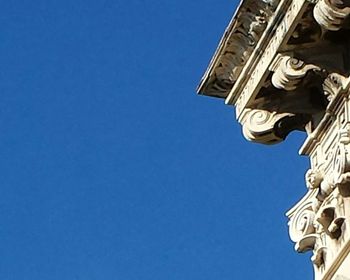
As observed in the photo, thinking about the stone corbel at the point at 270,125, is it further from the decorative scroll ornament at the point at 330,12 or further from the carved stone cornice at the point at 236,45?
the decorative scroll ornament at the point at 330,12

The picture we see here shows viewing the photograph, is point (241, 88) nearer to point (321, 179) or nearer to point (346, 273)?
point (321, 179)

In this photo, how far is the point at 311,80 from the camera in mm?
11508

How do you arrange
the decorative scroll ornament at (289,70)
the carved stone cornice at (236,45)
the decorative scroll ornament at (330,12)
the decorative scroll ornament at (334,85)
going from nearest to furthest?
the decorative scroll ornament at (330,12) < the decorative scroll ornament at (334,85) < the decorative scroll ornament at (289,70) < the carved stone cornice at (236,45)

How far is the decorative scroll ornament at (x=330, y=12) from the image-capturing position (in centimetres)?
1053

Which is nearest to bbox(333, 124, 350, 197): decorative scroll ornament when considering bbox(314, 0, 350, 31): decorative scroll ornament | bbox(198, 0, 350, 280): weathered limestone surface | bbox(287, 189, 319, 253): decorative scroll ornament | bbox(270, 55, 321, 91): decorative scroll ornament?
bbox(198, 0, 350, 280): weathered limestone surface

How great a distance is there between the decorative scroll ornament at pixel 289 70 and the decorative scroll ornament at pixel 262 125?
646 millimetres

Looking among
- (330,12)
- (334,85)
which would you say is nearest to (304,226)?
(334,85)

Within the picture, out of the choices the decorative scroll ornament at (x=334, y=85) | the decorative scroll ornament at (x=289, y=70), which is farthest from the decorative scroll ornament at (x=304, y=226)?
the decorative scroll ornament at (x=289, y=70)

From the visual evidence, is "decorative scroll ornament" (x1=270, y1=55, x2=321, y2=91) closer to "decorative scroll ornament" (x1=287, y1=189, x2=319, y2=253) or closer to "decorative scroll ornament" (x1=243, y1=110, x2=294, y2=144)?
"decorative scroll ornament" (x1=243, y1=110, x2=294, y2=144)

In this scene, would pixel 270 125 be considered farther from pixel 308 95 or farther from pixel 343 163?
pixel 343 163

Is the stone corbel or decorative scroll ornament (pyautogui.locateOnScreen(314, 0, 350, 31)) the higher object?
the stone corbel

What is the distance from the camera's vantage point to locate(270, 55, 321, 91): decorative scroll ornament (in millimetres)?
11320

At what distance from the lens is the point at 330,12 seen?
34.6ft

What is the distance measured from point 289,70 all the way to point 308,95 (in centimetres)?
44
